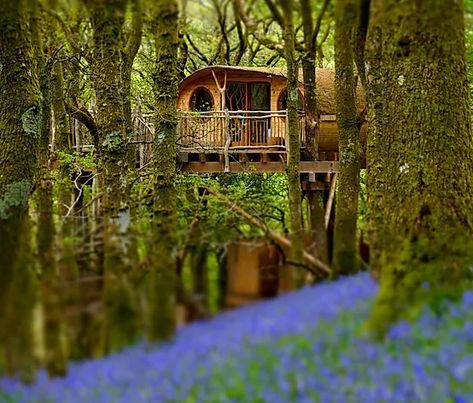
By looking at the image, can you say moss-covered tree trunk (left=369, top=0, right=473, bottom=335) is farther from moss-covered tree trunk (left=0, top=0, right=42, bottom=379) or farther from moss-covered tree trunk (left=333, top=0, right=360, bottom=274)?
moss-covered tree trunk (left=0, top=0, right=42, bottom=379)

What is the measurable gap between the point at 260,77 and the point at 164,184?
45.6ft

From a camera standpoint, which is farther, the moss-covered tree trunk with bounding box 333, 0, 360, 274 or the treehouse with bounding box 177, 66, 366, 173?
the treehouse with bounding box 177, 66, 366, 173

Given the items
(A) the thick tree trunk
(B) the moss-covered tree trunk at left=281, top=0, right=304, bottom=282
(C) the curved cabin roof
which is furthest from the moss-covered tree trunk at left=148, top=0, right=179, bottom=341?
(C) the curved cabin roof

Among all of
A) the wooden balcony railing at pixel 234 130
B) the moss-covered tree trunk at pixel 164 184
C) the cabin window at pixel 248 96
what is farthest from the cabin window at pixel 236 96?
the moss-covered tree trunk at pixel 164 184

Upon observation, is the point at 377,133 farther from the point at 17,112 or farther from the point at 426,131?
the point at 17,112

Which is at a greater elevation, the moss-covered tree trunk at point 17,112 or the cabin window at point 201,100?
the cabin window at point 201,100

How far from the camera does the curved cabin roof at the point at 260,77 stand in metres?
13.9

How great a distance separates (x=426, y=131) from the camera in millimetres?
2602

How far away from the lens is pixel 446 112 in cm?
265

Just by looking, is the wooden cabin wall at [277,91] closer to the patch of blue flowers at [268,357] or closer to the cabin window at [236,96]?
the cabin window at [236,96]

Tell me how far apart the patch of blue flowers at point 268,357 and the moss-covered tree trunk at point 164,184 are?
4.3 inches

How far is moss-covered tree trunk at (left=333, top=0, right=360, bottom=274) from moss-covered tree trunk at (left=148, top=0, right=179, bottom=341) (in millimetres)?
699

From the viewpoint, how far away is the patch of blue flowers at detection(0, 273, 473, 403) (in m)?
1.80

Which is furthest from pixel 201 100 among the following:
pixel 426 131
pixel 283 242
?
pixel 283 242
